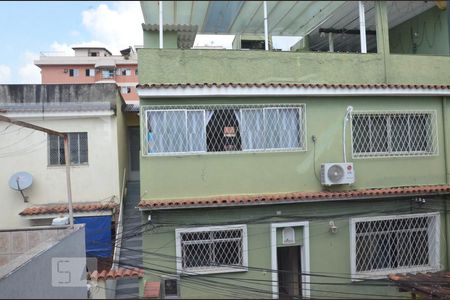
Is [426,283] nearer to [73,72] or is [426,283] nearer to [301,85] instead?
[301,85]

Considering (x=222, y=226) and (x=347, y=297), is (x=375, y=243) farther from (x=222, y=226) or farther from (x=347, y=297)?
(x=222, y=226)

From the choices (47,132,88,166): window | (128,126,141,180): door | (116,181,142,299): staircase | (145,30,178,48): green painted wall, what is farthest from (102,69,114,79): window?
(145,30,178,48): green painted wall

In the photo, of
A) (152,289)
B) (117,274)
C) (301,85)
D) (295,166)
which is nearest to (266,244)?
(295,166)

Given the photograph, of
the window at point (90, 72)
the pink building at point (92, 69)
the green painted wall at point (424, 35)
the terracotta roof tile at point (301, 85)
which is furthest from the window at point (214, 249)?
the window at point (90, 72)

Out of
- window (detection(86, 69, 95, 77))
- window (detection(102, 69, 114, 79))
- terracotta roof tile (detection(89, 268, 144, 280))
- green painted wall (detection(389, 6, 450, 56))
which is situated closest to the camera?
terracotta roof tile (detection(89, 268, 144, 280))

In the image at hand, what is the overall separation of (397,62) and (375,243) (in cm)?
426

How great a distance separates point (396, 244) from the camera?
31.4 feet

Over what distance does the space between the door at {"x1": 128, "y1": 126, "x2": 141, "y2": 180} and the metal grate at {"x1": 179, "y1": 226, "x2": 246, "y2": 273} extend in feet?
23.5

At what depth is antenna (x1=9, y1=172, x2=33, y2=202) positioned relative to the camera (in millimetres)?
11211

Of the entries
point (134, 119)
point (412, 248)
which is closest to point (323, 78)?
point (412, 248)

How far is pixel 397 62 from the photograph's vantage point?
9.62 meters

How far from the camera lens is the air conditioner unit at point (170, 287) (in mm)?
7988

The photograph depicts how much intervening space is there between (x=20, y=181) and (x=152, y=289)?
235 inches

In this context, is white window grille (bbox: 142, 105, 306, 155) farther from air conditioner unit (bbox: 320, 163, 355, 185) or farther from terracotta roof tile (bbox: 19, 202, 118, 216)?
terracotta roof tile (bbox: 19, 202, 118, 216)
